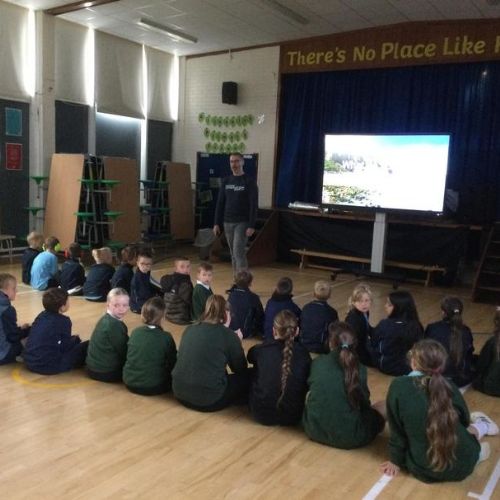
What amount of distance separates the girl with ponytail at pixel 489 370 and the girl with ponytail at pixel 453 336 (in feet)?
0.37

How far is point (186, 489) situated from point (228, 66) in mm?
8784

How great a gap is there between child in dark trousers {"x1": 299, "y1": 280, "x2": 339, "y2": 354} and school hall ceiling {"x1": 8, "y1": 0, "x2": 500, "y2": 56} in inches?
183

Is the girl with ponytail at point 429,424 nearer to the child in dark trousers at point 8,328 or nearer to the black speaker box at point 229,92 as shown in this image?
the child in dark trousers at point 8,328

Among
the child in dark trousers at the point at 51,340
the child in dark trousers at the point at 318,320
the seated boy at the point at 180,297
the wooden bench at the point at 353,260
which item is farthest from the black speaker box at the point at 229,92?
the child in dark trousers at the point at 51,340

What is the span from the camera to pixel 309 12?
25.3 ft

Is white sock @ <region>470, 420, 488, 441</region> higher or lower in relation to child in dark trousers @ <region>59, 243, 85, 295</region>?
lower

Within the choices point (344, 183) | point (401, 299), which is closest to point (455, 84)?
point (344, 183)

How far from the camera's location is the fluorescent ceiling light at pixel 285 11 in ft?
24.0

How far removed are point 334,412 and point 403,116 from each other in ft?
21.2

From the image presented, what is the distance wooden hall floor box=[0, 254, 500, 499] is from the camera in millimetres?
2336

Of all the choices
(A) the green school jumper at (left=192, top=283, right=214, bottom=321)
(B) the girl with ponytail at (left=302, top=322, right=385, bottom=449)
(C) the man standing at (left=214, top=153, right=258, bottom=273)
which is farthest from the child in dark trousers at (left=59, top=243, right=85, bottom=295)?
(B) the girl with ponytail at (left=302, top=322, right=385, bottom=449)

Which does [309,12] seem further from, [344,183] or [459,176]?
[459,176]

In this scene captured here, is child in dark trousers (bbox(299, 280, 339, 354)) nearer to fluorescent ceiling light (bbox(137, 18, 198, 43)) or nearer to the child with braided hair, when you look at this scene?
the child with braided hair

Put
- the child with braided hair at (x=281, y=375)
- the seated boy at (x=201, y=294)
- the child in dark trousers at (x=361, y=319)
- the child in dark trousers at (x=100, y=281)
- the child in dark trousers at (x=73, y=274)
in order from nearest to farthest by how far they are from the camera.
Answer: the child with braided hair at (x=281, y=375) → the child in dark trousers at (x=361, y=319) → the seated boy at (x=201, y=294) → the child in dark trousers at (x=100, y=281) → the child in dark trousers at (x=73, y=274)
